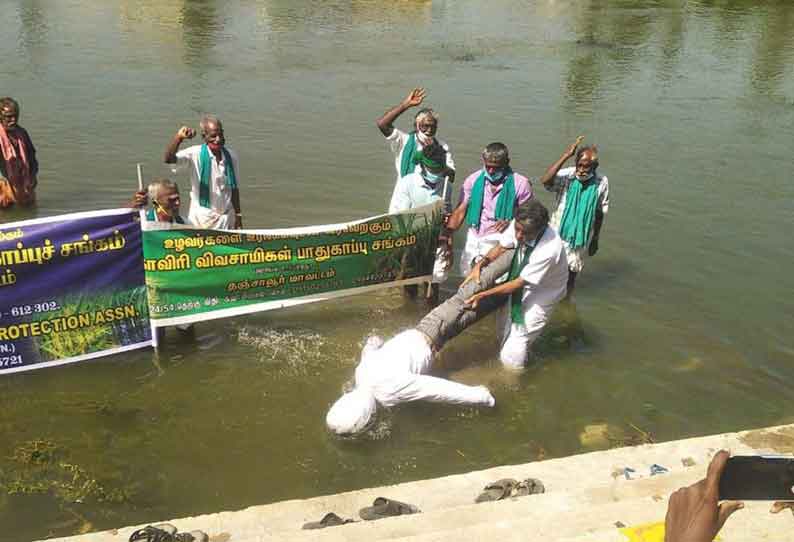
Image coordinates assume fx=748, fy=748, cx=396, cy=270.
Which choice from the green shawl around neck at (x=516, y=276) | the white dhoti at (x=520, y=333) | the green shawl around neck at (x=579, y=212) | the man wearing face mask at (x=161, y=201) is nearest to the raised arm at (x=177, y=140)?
the man wearing face mask at (x=161, y=201)

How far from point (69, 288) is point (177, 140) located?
5.39 ft

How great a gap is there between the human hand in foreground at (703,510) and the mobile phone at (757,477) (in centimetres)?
4

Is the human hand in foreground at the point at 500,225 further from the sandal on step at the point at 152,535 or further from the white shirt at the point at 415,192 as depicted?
the sandal on step at the point at 152,535

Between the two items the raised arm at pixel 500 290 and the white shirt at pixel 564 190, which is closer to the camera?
the raised arm at pixel 500 290

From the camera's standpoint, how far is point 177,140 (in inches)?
268

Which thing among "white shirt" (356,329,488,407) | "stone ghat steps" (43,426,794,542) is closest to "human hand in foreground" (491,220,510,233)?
"white shirt" (356,329,488,407)

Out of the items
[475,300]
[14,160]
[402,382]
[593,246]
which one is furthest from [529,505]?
[14,160]

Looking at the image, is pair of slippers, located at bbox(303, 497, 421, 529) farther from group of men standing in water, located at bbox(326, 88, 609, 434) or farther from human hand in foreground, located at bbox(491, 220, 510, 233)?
human hand in foreground, located at bbox(491, 220, 510, 233)

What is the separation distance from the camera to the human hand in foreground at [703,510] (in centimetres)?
291

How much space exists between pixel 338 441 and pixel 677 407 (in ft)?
10.4

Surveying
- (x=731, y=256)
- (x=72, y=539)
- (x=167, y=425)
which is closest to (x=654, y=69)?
(x=731, y=256)

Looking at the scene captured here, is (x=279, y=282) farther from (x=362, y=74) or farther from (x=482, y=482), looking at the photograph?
(x=362, y=74)

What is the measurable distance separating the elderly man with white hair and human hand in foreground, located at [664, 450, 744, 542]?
3146 millimetres

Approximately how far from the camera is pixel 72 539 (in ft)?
14.9
